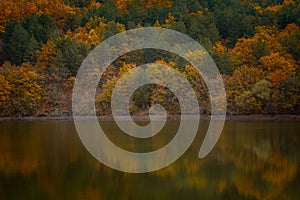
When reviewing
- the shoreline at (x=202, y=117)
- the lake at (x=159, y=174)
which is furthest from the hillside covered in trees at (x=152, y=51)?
the lake at (x=159, y=174)

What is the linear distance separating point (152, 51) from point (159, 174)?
54.5 meters

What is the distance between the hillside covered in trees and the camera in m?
64.1

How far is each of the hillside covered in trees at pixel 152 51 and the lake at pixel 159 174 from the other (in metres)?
29.4

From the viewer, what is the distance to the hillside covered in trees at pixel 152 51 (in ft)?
→ 210

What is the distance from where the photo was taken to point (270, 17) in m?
86.9

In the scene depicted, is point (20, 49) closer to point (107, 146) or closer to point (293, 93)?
point (293, 93)

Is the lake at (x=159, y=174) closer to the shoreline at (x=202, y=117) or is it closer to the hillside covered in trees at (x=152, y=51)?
the shoreline at (x=202, y=117)

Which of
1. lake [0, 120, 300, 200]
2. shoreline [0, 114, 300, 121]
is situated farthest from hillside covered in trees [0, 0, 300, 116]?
lake [0, 120, 300, 200]

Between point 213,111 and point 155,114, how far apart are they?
7.48 metres

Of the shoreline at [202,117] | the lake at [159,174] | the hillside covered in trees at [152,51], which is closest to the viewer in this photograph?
the lake at [159,174]

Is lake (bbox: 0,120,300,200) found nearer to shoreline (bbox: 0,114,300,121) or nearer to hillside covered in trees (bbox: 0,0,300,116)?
shoreline (bbox: 0,114,300,121)

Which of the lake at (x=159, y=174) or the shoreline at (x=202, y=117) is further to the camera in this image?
the shoreline at (x=202, y=117)

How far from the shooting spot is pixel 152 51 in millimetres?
77562

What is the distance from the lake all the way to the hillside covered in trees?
1158 inches
